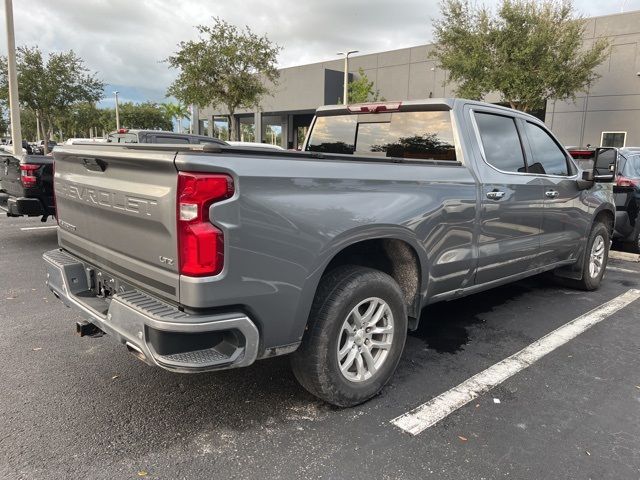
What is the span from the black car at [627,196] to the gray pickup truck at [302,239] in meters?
3.83

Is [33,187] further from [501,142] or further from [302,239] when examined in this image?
[501,142]

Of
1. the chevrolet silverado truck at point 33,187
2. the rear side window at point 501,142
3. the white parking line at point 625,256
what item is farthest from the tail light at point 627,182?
the chevrolet silverado truck at point 33,187

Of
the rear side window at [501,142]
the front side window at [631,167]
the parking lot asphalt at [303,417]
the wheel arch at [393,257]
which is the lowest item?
the parking lot asphalt at [303,417]

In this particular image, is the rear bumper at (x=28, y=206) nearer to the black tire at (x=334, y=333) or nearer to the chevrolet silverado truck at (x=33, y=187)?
the chevrolet silverado truck at (x=33, y=187)

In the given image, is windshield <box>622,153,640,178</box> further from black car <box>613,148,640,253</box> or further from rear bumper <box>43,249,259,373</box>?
rear bumper <box>43,249,259,373</box>

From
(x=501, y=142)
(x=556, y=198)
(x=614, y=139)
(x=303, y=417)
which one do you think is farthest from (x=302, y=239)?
(x=614, y=139)

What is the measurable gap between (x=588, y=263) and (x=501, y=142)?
230 centimetres

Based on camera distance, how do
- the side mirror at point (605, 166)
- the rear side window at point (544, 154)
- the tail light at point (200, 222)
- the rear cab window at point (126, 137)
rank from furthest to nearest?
the rear cab window at point (126, 137) < the side mirror at point (605, 166) < the rear side window at point (544, 154) < the tail light at point (200, 222)

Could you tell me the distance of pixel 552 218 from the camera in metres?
4.70

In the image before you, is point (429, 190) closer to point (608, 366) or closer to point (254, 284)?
point (254, 284)

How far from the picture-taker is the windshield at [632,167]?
24.6 feet

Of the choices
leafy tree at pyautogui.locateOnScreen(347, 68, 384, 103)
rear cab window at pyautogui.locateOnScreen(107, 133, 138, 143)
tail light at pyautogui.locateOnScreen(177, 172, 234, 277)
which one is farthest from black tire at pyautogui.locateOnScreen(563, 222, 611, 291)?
leafy tree at pyautogui.locateOnScreen(347, 68, 384, 103)

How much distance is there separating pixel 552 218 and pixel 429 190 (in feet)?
6.62

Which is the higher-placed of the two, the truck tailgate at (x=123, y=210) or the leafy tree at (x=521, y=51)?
the leafy tree at (x=521, y=51)
